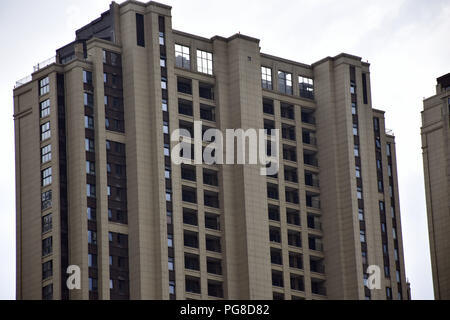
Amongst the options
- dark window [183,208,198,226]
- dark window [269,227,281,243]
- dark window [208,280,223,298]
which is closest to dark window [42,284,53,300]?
dark window [183,208,198,226]

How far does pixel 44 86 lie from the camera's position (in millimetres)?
188000

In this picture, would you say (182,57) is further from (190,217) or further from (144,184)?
(190,217)

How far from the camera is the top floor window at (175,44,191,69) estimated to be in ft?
641

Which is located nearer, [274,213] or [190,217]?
[190,217]

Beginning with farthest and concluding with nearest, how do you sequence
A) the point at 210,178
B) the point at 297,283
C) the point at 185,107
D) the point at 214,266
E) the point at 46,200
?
the point at 297,283 → the point at 185,107 → the point at 210,178 → the point at 214,266 → the point at 46,200

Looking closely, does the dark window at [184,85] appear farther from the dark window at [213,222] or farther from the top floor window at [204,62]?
the dark window at [213,222]

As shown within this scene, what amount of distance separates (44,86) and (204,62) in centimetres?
2335

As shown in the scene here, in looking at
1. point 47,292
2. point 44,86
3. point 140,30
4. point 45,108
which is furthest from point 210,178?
point 47,292

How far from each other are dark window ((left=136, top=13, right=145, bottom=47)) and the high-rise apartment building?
5.1 inches

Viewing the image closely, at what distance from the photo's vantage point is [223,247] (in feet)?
627

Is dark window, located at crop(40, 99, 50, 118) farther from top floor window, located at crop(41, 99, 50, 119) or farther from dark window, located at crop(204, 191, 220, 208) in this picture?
dark window, located at crop(204, 191, 220, 208)
